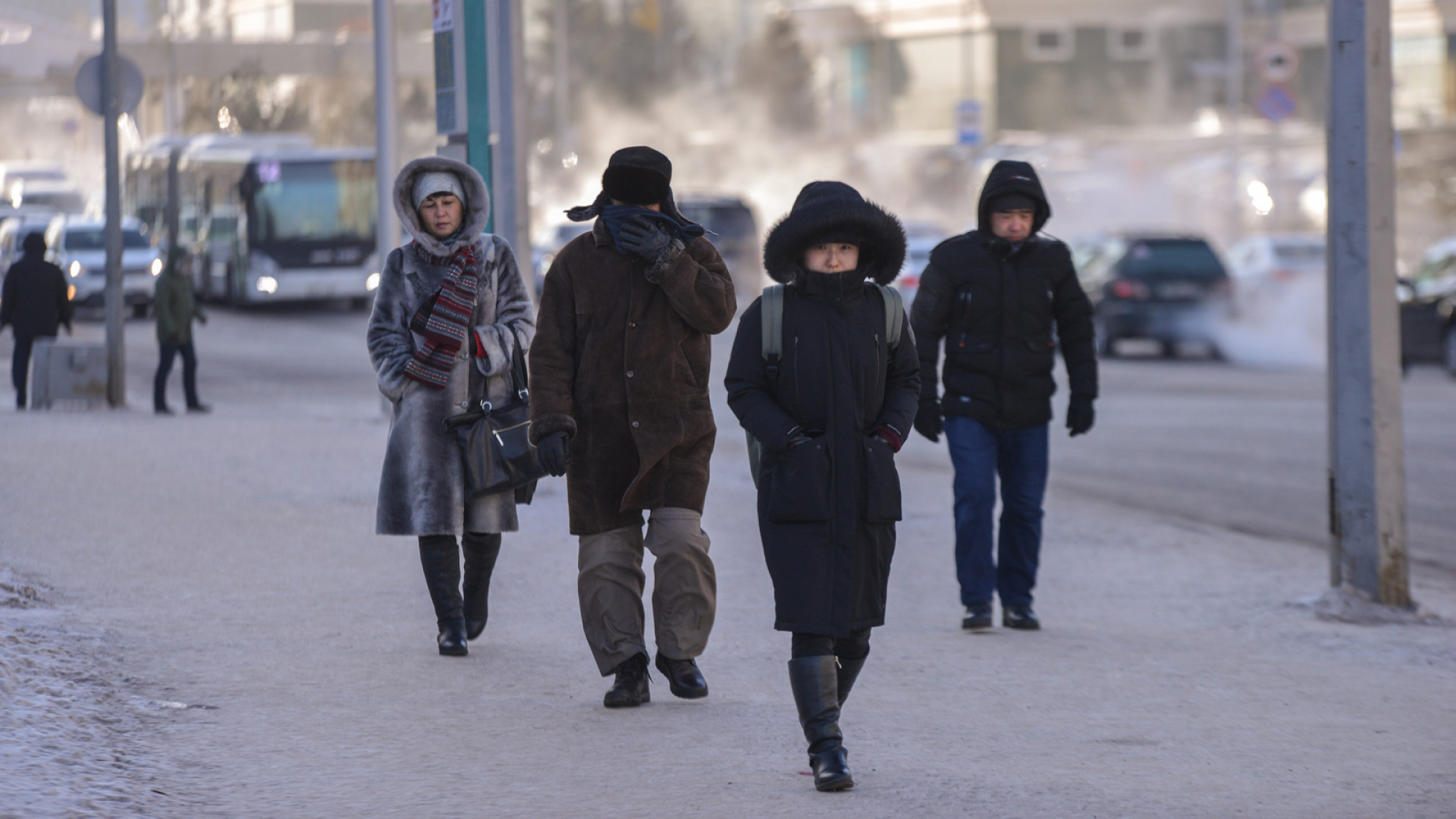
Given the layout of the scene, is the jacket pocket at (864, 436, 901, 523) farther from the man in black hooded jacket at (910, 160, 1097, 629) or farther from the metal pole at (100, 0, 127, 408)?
the metal pole at (100, 0, 127, 408)

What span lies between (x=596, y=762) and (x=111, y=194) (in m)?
13.1

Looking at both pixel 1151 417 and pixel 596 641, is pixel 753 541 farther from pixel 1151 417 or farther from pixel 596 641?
pixel 1151 417

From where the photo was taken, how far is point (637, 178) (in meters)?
5.74

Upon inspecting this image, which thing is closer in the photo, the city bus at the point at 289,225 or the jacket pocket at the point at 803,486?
the jacket pocket at the point at 803,486

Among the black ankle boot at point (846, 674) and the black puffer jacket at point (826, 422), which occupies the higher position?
the black puffer jacket at point (826, 422)

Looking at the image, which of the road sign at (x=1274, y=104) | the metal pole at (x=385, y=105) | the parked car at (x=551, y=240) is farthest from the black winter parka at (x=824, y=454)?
the parked car at (x=551, y=240)

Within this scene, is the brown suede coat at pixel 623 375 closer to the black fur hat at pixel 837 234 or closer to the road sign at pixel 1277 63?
the black fur hat at pixel 837 234

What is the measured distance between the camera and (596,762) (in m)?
5.17

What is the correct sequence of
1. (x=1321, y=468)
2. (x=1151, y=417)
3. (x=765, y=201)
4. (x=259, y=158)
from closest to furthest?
(x=1321, y=468) → (x=1151, y=417) → (x=259, y=158) → (x=765, y=201)

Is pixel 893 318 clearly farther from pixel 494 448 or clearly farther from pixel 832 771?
pixel 494 448

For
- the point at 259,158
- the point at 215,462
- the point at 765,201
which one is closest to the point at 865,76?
the point at 765,201

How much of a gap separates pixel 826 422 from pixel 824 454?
0.30 ft

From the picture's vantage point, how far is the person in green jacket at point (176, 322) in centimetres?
1714

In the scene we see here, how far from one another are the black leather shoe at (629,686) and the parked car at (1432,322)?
16.8m
